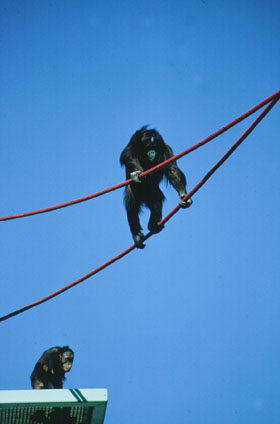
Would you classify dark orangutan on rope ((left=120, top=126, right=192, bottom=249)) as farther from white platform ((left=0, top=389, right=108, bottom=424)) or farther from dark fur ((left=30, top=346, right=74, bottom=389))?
dark fur ((left=30, top=346, right=74, bottom=389))

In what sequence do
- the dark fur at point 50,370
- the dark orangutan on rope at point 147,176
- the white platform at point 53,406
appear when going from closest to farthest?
the white platform at point 53,406
the dark orangutan on rope at point 147,176
the dark fur at point 50,370

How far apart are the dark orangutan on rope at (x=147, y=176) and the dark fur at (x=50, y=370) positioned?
7.19ft

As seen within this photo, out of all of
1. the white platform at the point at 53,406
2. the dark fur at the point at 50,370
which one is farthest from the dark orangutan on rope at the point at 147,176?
the dark fur at the point at 50,370

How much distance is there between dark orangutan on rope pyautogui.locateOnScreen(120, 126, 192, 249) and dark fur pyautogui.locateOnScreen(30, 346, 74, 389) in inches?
86.3

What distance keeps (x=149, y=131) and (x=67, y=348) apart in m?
2.89

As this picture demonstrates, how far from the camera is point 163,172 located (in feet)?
17.9

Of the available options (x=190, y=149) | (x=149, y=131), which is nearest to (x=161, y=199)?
(x=149, y=131)

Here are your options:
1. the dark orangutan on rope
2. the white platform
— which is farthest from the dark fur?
the dark orangutan on rope

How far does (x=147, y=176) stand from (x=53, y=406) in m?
2.34

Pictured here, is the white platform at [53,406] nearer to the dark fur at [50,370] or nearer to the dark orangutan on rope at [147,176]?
the dark orangutan on rope at [147,176]

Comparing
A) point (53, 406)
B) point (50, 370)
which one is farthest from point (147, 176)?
point (50, 370)

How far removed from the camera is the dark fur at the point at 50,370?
615cm

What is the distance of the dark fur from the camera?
615 cm

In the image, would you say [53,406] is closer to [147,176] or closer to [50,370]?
[50,370]
